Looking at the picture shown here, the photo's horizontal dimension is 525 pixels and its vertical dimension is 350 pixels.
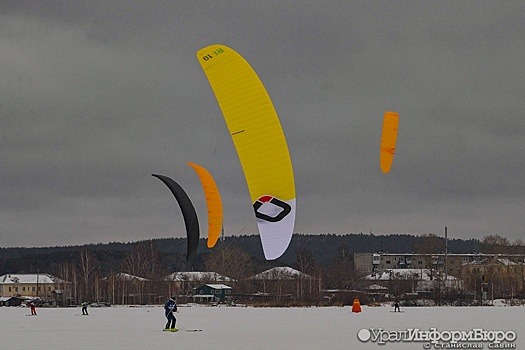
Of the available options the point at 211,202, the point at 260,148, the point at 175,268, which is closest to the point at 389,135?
the point at 260,148

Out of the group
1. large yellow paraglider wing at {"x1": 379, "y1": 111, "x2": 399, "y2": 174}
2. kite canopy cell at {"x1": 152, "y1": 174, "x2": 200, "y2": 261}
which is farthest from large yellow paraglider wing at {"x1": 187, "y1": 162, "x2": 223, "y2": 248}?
large yellow paraglider wing at {"x1": 379, "y1": 111, "x2": 399, "y2": 174}

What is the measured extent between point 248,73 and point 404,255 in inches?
5390

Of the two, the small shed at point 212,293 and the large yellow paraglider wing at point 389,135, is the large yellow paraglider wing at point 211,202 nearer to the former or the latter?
Answer: the large yellow paraglider wing at point 389,135

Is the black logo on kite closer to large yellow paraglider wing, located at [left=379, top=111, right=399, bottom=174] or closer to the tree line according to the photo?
large yellow paraglider wing, located at [left=379, top=111, right=399, bottom=174]

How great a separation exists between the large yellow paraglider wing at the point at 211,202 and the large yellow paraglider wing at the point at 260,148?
5197mm

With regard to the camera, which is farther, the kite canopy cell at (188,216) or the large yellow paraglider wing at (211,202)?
the kite canopy cell at (188,216)

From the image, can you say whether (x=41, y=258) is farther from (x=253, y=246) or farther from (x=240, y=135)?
(x=240, y=135)

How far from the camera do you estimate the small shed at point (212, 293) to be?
89569 mm

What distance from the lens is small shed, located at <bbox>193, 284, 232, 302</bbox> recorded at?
294 feet

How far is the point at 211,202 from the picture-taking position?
953 inches

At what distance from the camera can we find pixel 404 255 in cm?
15288

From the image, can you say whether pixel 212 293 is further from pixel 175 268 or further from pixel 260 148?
pixel 260 148

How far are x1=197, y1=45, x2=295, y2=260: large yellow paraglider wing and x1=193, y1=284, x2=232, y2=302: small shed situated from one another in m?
69.8

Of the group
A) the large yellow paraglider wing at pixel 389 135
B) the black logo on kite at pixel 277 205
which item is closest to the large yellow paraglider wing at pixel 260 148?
the black logo on kite at pixel 277 205
